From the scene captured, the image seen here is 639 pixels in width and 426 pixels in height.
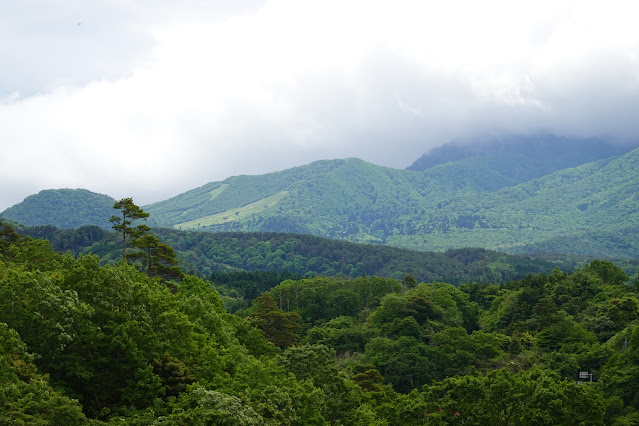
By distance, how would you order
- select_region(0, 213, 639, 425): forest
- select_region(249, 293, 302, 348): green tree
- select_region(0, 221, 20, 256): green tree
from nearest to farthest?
select_region(0, 213, 639, 425): forest
select_region(0, 221, 20, 256): green tree
select_region(249, 293, 302, 348): green tree

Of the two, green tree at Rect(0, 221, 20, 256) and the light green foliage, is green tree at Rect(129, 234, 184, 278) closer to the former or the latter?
green tree at Rect(0, 221, 20, 256)

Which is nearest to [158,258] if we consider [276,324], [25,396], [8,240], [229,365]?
[229,365]

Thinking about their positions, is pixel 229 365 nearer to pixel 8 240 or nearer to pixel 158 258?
pixel 158 258

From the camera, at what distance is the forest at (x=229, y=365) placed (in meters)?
36.0

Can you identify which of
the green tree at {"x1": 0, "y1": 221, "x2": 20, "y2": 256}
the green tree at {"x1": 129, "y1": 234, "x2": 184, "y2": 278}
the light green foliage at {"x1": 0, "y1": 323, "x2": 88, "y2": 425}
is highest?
the green tree at {"x1": 0, "y1": 221, "x2": 20, "y2": 256}

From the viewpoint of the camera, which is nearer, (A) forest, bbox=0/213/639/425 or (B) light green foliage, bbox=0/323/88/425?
(B) light green foliage, bbox=0/323/88/425

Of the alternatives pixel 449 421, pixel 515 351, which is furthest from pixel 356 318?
pixel 449 421

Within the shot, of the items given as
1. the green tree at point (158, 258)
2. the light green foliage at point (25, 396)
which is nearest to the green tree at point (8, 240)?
Answer: the green tree at point (158, 258)

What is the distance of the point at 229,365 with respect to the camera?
48.9 meters

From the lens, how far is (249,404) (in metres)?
35.3

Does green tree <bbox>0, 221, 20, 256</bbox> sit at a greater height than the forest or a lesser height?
greater

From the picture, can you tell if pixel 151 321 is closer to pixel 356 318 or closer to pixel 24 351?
pixel 24 351

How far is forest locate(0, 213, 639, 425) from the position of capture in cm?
3600

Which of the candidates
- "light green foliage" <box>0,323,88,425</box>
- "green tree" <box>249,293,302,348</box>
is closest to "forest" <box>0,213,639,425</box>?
"light green foliage" <box>0,323,88,425</box>
